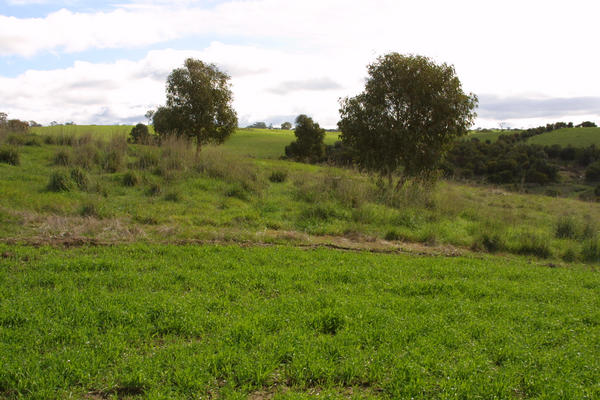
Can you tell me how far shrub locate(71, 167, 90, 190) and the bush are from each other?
3723 mm

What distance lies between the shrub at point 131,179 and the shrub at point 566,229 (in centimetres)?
1548

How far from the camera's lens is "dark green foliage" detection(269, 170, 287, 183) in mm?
20250

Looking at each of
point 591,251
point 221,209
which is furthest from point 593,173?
point 221,209

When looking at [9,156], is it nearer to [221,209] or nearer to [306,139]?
[221,209]

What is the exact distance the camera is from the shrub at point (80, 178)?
44.0ft

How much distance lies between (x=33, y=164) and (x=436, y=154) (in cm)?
1769

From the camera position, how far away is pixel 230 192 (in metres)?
15.2

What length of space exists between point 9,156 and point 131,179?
556 centimetres

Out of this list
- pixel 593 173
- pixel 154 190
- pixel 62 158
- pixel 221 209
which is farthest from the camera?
pixel 593 173

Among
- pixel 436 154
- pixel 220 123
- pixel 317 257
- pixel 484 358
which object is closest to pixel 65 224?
pixel 317 257

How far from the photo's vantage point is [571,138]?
219ft

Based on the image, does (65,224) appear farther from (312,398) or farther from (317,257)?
(312,398)

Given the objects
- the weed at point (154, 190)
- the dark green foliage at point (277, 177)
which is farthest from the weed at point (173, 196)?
the dark green foliage at point (277, 177)

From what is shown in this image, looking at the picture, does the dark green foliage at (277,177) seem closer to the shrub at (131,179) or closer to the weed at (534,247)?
the shrub at (131,179)
